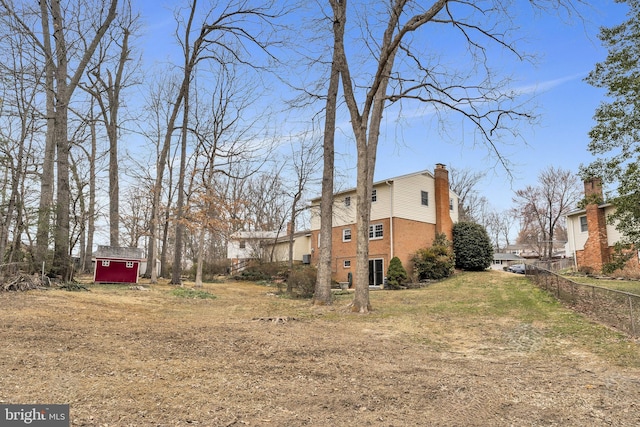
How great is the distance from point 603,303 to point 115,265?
64.6 feet

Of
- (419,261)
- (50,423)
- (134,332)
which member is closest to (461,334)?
(134,332)

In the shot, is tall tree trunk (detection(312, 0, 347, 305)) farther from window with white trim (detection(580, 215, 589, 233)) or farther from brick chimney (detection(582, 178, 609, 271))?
window with white trim (detection(580, 215, 589, 233))

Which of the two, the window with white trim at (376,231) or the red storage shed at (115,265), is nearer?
the red storage shed at (115,265)

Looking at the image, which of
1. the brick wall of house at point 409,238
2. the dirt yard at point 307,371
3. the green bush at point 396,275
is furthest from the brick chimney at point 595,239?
the dirt yard at point 307,371

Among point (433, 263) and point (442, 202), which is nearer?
point (433, 263)

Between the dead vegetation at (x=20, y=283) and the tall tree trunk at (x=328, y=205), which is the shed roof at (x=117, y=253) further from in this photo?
the tall tree trunk at (x=328, y=205)

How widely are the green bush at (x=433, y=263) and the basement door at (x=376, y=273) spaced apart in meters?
1.92

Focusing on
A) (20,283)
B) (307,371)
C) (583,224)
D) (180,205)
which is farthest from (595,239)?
(20,283)

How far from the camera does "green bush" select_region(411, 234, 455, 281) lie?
2308 cm

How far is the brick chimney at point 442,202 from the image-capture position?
1023 inches

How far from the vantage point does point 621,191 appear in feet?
37.1

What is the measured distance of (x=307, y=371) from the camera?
17.2 feet

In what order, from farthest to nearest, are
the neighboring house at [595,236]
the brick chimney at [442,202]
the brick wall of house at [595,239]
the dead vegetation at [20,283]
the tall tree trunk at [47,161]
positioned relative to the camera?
the brick chimney at [442,202]
the brick wall of house at [595,239]
the neighboring house at [595,236]
the tall tree trunk at [47,161]
the dead vegetation at [20,283]

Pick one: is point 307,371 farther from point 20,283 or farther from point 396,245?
point 396,245
